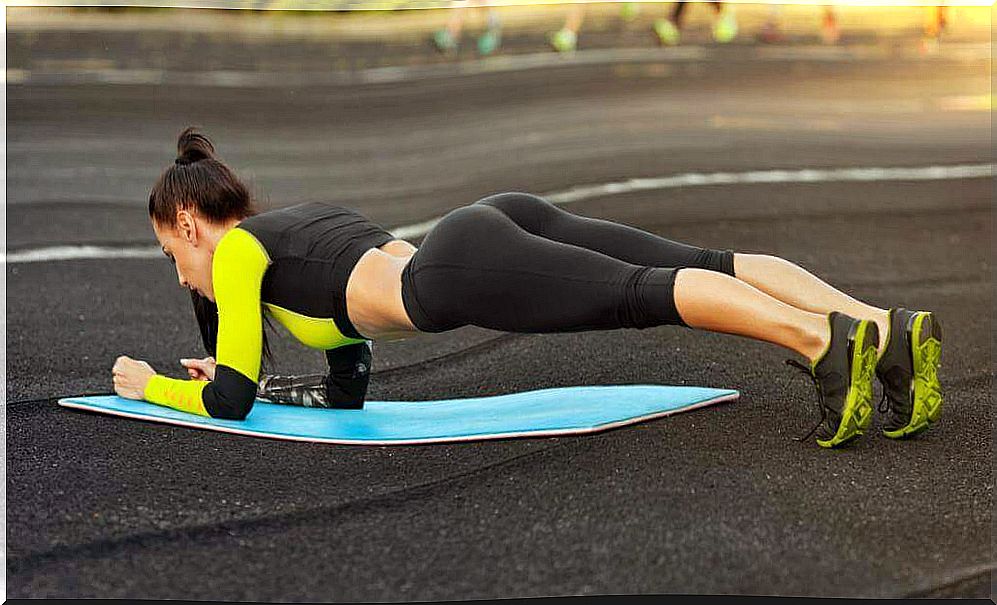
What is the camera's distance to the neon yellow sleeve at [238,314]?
89.6 inches

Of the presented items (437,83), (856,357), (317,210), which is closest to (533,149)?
(437,83)

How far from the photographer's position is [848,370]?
2141 millimetres

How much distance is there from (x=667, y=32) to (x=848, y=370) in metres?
5.86

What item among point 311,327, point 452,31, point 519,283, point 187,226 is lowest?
point 311,327

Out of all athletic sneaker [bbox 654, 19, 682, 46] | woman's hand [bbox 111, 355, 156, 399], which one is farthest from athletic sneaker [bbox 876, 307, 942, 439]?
athletic sneaker [bbox 654, 19, 682, 46]

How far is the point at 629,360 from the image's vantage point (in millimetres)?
2961

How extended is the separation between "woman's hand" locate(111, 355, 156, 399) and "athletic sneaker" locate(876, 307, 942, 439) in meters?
1.41

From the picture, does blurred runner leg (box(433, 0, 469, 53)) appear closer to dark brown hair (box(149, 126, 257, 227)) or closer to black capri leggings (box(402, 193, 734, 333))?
dark brown hair (box(149, 126, 257, 227))

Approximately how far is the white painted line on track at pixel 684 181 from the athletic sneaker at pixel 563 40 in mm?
2434

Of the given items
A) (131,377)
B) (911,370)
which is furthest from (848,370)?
(131,377)

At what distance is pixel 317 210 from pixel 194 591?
36.4 inches

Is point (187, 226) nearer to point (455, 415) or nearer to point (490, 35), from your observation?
point (455, 415)

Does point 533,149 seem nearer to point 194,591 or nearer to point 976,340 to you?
point 976,340

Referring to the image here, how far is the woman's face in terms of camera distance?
2361 millimetres
